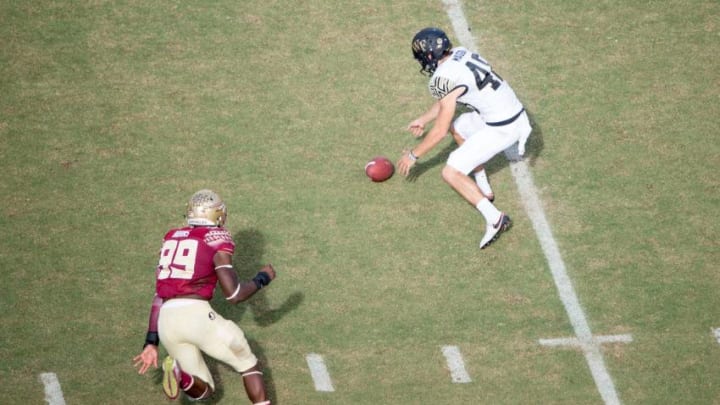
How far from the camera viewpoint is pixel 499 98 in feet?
28.7

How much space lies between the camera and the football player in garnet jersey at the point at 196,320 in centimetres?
718

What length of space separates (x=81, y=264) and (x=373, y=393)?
315 cm

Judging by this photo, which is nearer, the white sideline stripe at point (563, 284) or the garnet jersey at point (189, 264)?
the garnet jersey at point (189, 264)

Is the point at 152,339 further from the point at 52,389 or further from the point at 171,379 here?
the point at 52,389

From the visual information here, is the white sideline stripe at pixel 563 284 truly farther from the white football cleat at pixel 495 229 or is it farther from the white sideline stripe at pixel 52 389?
the white sideline stripe at pixel 52 389

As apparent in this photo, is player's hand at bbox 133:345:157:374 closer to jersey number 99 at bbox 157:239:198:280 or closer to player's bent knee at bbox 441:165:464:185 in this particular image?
jersey number 99 at bbox 157:239:198:280

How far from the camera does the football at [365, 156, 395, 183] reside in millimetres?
9289

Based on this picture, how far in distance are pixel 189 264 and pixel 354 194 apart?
250 cm

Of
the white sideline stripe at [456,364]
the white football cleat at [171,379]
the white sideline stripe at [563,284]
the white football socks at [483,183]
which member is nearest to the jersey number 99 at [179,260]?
the white football cleat at [171,379]

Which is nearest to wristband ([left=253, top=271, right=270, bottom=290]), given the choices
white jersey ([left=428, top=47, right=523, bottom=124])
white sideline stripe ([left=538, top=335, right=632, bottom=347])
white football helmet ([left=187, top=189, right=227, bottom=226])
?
white football helmet ([left=187, top=189, right=227, bottom=226])

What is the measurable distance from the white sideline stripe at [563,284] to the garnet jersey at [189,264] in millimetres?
2997

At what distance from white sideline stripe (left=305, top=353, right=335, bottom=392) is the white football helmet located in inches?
55.9

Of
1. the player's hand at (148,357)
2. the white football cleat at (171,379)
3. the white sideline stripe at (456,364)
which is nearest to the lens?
the white football cleat at (171,379)

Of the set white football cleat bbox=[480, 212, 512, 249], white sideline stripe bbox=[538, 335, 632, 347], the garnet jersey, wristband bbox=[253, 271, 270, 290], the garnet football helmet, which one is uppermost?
the garnet football helmet
